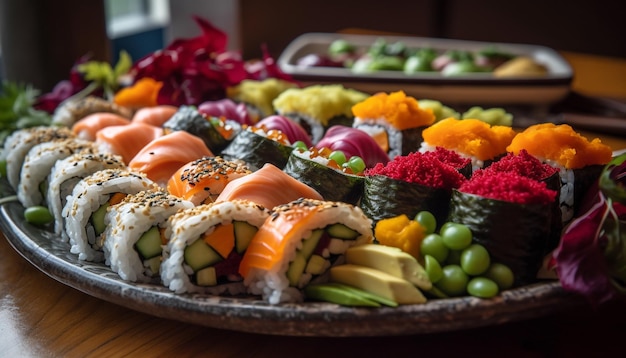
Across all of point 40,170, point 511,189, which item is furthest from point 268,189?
point 40,170

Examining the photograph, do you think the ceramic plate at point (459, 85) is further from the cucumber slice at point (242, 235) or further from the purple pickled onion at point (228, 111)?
the cucumber slice at point (242, 235)

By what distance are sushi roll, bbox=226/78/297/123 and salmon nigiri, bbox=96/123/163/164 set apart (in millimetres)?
419

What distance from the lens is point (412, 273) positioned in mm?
1294

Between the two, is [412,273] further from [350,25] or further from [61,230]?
[350,25]

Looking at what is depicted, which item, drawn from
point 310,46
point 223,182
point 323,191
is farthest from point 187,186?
point 310,46

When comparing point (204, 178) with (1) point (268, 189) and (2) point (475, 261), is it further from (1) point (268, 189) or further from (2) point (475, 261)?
(2) point (475, 261)

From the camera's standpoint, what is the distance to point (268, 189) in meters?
1.55

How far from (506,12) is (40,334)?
5028 millimetres

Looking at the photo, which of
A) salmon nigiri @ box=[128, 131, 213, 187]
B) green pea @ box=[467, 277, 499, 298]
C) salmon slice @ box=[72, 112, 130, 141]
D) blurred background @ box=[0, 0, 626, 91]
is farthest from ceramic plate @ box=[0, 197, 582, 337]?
blurred background @ box=[0, 0, 626, 91]

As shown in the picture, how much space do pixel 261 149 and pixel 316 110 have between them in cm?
44

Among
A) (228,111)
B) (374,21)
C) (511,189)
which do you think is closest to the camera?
(511,189)

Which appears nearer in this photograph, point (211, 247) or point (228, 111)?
point (211, 247)

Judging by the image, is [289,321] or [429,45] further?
[429,45]

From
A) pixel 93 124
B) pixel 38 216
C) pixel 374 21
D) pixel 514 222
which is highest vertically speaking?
pixel 514 222
